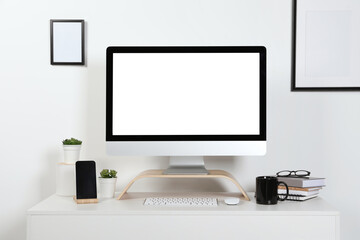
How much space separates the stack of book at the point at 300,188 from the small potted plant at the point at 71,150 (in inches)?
35.7

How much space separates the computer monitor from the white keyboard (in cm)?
12

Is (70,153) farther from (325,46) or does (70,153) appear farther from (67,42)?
(325,46)

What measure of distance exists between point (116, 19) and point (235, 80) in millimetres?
707

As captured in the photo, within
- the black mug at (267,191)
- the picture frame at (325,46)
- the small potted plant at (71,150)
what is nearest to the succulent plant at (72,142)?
the small potted plant at (71,150)

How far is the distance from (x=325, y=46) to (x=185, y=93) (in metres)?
0.77

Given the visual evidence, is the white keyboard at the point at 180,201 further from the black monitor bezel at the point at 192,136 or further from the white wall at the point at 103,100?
the white wall at the point at 103,100

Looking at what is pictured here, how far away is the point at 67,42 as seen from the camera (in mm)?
2088

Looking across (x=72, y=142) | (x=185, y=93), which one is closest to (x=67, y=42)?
(x=72, y=142)

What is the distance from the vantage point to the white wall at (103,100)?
206 cm

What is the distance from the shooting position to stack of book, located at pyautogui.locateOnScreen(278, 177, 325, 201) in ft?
5.72

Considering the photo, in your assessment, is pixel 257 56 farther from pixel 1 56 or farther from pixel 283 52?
pixel 1 56

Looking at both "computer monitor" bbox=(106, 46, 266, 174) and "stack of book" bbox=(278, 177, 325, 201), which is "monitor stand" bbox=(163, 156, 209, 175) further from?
"stack of book" bbox=(278, 177, 325, 201)

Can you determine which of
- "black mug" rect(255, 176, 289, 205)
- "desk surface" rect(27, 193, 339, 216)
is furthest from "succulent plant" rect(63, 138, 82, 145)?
"black mug" rect(255, 176, 289, 205)

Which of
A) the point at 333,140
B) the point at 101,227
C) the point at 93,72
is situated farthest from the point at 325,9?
the point at 101,227
